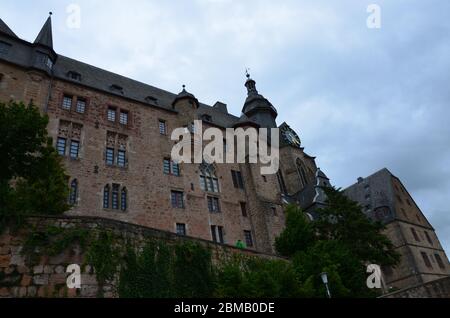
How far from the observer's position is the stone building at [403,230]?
103ft

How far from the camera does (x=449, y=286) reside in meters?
14.3

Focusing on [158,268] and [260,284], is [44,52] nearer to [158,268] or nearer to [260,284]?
[158,268]

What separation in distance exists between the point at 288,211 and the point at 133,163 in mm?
10889

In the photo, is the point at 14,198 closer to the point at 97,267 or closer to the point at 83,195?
the point at 97,267

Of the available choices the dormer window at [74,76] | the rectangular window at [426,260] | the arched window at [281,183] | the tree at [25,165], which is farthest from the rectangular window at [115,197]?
the rectangular window at [426,260]

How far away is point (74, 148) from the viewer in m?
20.9

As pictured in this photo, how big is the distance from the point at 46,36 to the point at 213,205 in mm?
17287

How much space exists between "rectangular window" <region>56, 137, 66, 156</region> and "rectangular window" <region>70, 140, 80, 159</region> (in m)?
0.42

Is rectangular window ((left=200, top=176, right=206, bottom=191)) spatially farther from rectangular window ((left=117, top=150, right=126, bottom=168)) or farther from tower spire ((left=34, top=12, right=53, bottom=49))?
tower spire ((left=34, top=12, right=53, bottom=49))

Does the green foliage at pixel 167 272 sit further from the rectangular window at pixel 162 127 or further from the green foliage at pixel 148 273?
the rectangular window at pixel 162 127

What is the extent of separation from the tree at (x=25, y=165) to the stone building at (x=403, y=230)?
29.6 metres

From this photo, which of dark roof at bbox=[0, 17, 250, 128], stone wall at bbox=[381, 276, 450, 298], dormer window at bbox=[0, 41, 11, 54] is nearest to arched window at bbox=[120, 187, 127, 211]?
dark roof at bbox=[0, 17, 250, 128]

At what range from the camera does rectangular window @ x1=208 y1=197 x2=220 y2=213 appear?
24.8 metres

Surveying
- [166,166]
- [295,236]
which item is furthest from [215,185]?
[295,236]
